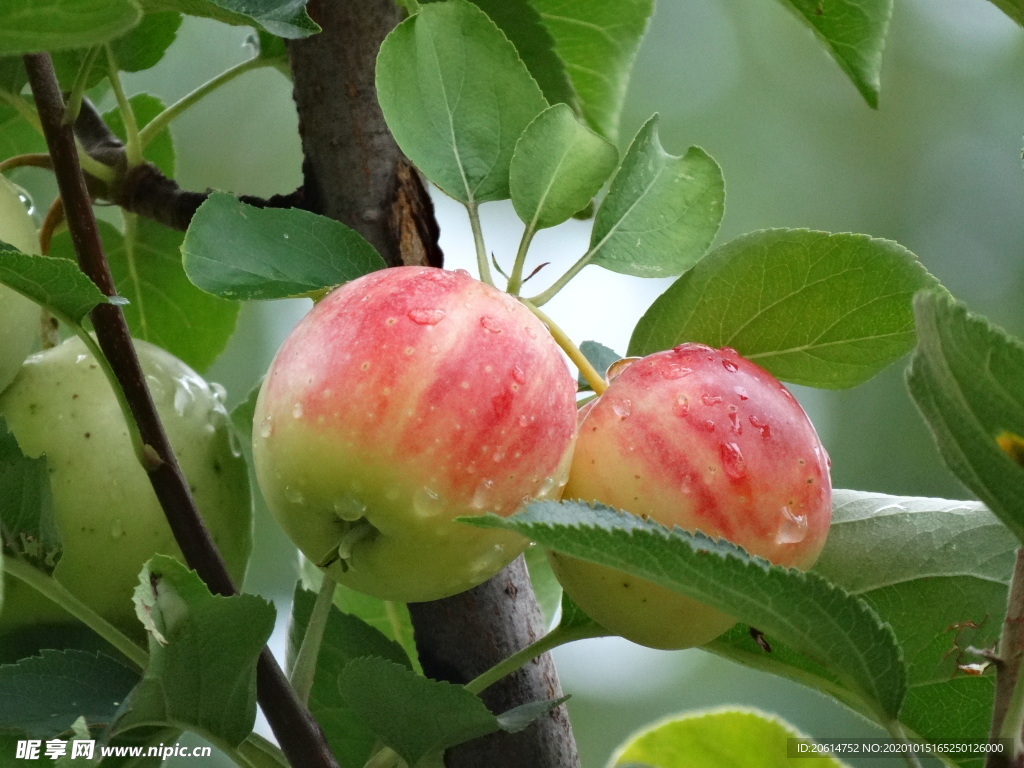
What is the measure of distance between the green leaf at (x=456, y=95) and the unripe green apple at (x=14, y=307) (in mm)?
224

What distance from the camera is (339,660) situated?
648 millimetres

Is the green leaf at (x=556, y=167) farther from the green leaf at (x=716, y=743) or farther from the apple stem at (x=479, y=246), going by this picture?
the green leaf at (x=716, y=743)

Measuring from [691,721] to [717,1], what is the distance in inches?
120

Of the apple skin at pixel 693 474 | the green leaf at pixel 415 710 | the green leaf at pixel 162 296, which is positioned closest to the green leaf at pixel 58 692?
the green leaf at pixel 415 710

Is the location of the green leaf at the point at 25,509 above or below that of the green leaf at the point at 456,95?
below

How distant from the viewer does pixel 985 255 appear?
3027mm

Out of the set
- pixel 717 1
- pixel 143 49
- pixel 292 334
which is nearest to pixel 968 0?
pixel 717 1

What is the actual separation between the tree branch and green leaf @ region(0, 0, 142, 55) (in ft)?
0.26

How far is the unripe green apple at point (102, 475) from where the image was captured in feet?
1.93

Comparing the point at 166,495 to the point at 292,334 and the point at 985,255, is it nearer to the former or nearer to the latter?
the point at 292,334

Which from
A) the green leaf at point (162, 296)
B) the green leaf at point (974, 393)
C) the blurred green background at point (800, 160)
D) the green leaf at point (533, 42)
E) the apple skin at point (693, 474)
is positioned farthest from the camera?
the blurred green background at point (800, 160)

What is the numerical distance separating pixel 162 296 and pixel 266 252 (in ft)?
1.14

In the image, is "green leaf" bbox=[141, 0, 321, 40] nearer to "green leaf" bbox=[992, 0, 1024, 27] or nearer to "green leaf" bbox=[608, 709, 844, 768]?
"green leaf" bbox=[992, 0, 1024, 27]

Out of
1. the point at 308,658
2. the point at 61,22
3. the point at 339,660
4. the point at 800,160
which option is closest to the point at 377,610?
the point at 339,660
